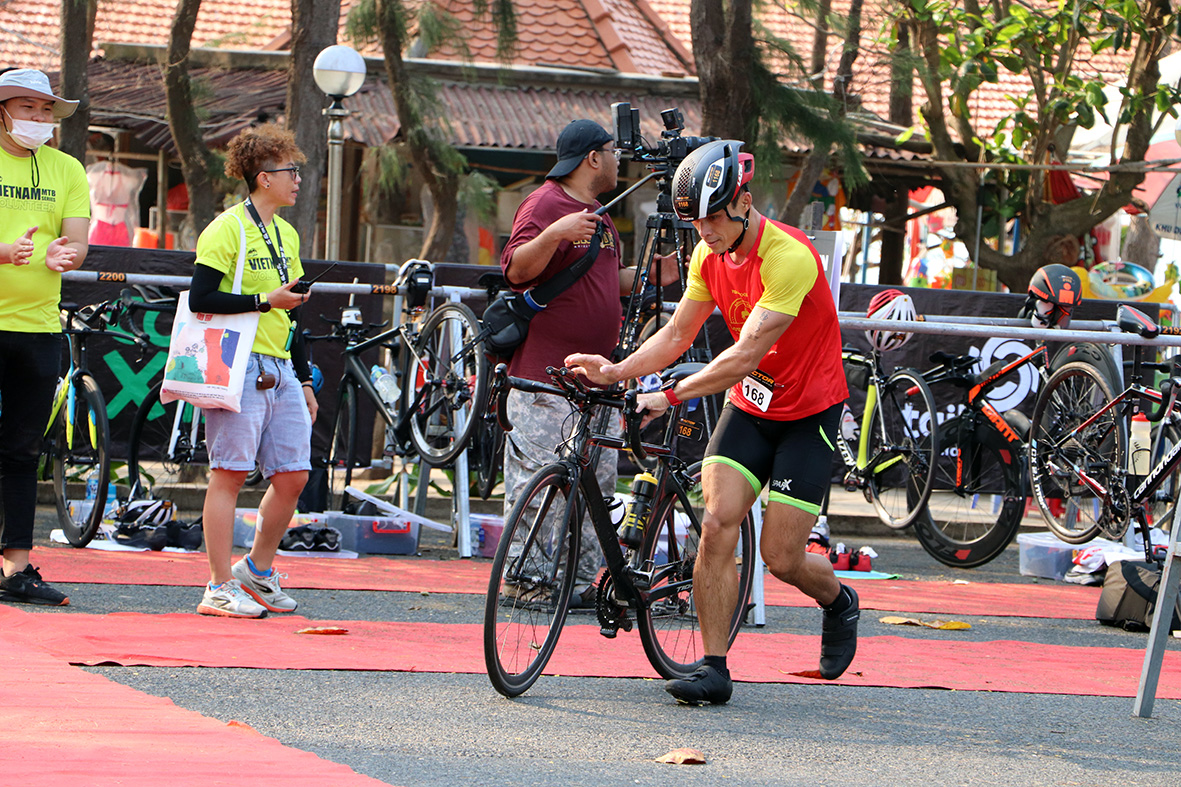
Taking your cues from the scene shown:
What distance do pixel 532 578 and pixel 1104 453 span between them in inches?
187

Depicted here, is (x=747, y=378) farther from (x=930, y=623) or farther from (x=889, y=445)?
(x=889, y=445)

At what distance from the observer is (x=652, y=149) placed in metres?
7.28

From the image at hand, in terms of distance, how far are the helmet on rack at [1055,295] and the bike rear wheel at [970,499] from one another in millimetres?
817

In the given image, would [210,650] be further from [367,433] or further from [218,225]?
[367,433]

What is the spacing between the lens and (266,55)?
1817 centimetres

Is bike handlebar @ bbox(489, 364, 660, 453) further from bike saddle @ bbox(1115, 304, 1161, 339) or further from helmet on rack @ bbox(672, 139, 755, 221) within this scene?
bike saddle @ bbox(1115, 304, 1161, 339)

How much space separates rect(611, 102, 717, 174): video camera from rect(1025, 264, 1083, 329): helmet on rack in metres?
3.17

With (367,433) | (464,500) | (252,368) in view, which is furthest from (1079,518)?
(252,368)

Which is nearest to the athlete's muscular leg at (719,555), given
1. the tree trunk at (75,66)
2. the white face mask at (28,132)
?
the white face mask at (28,132)

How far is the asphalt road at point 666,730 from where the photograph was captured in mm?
4309

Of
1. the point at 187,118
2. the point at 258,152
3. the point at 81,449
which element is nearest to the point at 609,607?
the point at 258,152

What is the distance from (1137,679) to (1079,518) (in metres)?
2.92

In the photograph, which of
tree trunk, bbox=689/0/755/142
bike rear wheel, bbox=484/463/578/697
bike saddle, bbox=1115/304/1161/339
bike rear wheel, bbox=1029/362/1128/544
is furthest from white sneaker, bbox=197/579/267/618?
tree trunk, bbox=689/0/755/142

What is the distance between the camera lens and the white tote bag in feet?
20.9
